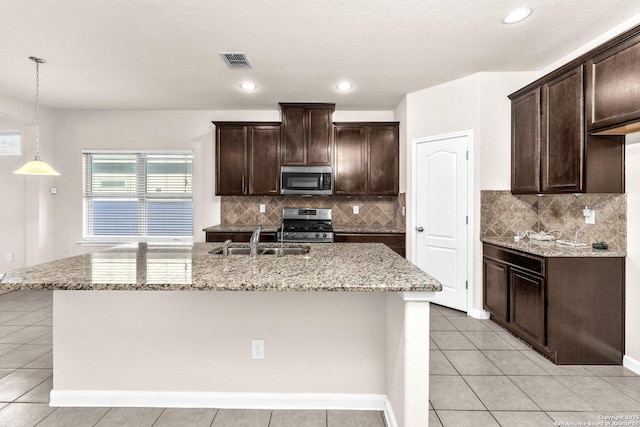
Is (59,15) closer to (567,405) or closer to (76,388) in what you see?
(76,388)

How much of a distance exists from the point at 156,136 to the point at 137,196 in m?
0.95

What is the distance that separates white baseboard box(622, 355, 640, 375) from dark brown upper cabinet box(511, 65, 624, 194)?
50.4 inches

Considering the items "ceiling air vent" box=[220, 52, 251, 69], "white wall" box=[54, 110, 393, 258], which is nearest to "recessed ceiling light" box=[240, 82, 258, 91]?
"ceiling air vent" box=[220, 52, 251, 69]

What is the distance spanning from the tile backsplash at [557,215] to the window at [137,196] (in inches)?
160

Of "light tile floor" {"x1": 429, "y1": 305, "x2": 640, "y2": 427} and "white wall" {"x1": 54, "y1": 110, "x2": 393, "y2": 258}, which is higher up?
"white wall" {"x1": 54, "y1": 110, "x2": 393, "y2": 258}

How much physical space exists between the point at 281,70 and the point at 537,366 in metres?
3.49

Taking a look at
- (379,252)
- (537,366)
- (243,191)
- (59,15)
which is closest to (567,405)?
(537,366)

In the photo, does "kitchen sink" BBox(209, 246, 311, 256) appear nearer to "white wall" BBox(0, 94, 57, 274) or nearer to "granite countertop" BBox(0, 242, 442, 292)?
"granite countertop" BBox(0, 242, 442, 292)

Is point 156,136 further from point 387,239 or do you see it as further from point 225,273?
point 225,273

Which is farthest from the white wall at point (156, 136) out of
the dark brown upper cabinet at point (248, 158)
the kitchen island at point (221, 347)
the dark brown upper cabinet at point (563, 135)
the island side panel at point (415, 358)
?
the island side panel at point (415, 358)

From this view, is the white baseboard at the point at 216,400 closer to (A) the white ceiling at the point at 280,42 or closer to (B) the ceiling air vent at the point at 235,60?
(A) the white ceiling at the point at 280,42

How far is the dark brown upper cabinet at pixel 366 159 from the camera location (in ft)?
14.8

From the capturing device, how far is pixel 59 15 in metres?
2.41

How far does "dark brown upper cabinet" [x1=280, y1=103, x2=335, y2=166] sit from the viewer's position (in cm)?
445
